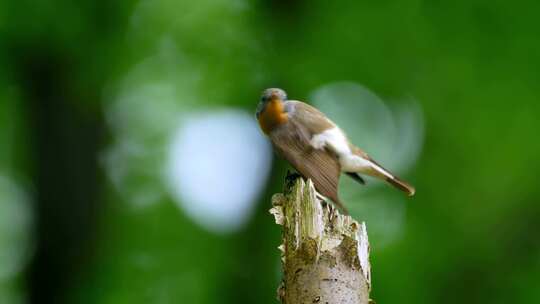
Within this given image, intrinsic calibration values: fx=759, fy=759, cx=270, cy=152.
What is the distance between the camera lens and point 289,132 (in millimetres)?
4016

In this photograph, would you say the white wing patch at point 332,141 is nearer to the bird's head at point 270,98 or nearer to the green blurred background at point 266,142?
the bird's head at point 270,98

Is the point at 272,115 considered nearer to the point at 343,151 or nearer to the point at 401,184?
the point at 343,151

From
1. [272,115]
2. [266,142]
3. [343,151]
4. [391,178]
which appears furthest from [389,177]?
[266,142]

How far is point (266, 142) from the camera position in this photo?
7871mm

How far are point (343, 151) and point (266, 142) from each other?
3.87 m

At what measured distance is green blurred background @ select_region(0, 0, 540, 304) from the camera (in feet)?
24.0

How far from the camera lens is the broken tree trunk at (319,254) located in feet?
8.41

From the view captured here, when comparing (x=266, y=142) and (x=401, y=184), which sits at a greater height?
(x=266, y=142)

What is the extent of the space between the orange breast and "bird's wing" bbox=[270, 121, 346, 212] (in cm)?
5

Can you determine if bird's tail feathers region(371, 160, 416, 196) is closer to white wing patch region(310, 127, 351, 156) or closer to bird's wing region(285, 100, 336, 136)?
white wing patch region(310, 127, 351, 156)

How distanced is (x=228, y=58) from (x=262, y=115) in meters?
4.50

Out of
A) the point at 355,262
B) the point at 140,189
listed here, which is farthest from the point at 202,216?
the point at 355,262

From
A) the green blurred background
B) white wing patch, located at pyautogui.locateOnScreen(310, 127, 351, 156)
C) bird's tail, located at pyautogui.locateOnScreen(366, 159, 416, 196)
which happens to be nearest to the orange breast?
white wing patch, located at pyautogui.locateOnScreen(310, 127, 351, 156)

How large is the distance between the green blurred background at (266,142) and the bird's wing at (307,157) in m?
3.35
